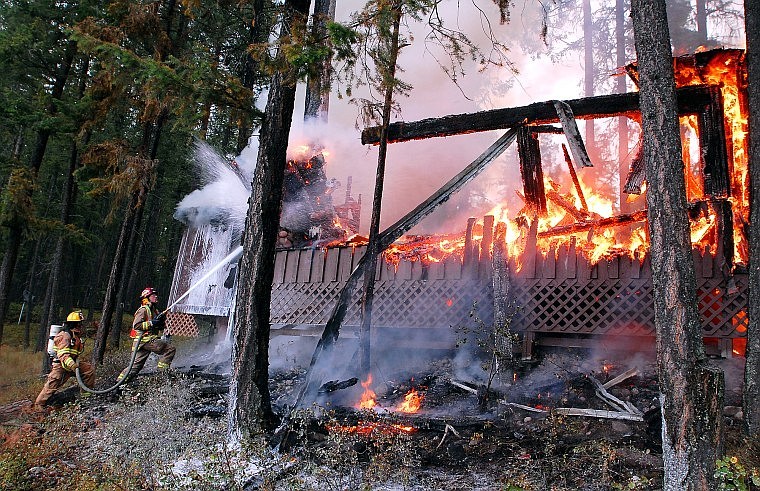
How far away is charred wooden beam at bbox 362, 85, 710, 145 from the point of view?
8422 mm

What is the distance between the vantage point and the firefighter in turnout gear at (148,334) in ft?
34.8

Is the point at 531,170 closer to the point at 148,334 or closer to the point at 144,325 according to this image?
the point at 144,325

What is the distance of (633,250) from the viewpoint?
349 inches

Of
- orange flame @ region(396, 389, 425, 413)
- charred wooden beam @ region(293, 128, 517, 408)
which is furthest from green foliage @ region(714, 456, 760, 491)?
charred wooden beam @ region(293, 128, 517, 408)

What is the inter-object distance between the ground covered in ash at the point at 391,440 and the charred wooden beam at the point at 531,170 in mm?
3083

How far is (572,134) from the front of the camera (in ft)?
27.7

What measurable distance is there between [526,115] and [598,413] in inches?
213

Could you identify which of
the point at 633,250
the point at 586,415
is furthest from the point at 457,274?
the point at 586,415

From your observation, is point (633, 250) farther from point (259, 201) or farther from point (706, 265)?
point (259, 201)

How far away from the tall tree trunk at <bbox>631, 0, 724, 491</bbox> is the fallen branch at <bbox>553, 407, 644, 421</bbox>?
2.42 m

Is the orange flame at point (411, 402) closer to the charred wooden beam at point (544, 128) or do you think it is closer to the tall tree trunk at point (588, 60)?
the charred wooden beam at point (544, 128)

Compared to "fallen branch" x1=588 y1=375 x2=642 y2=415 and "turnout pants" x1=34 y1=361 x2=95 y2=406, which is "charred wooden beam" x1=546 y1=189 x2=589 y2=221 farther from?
"turnout pants" x1=34 y1=361 x2=95 y2=406

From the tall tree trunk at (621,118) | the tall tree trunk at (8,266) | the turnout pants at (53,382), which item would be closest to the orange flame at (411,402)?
the turnout pants at (53,382)

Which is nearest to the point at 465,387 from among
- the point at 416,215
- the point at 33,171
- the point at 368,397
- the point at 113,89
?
the point at 368,397
